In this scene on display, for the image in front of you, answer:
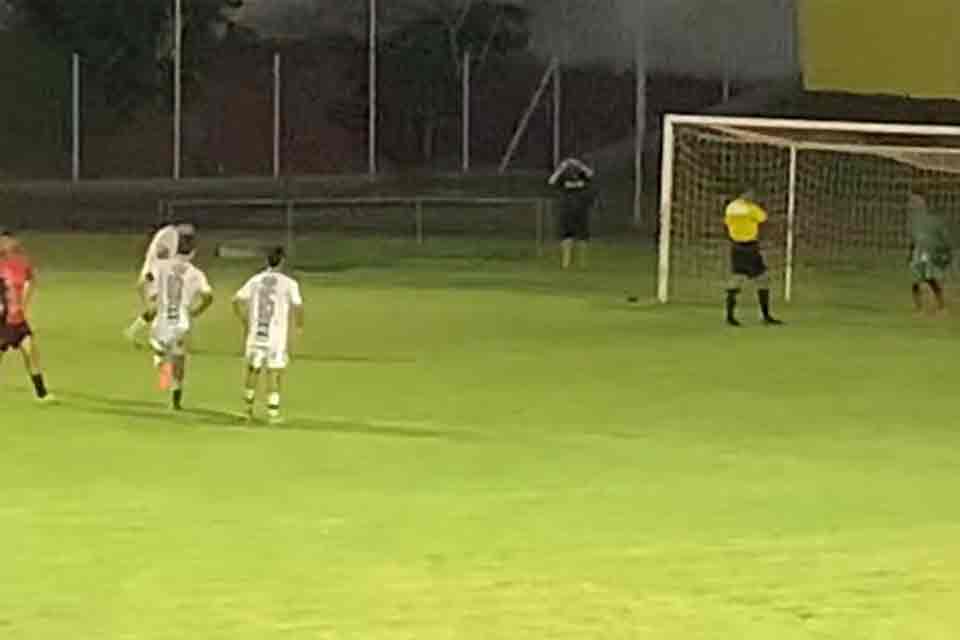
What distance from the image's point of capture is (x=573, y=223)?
39.8 m

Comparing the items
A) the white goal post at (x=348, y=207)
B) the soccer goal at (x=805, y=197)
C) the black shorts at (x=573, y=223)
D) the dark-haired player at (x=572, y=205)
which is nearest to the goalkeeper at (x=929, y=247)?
the soccer goal at (x=805, y=197)

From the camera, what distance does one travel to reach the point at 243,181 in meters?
58.2

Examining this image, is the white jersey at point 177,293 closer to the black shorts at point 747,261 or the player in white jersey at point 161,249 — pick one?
the player in white jersey at point 161,249

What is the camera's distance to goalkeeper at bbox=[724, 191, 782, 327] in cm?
2903

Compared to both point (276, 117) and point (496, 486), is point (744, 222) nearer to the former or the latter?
point (496, 486)

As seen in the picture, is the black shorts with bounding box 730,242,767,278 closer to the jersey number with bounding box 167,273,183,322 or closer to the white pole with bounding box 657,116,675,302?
the white pole with bounding box 657,116,675,302

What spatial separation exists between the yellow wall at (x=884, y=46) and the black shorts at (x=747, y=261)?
32.5 feet

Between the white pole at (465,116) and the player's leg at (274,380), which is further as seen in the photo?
the white pole at (465,116)

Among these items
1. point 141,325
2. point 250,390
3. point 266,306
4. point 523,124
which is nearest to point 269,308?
point 266,306

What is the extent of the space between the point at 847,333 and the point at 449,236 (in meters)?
22.1

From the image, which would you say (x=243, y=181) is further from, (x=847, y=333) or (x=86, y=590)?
(x=86, y=590)

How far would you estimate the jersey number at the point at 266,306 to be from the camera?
18.4m

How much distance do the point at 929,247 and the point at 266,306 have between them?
13613 mm

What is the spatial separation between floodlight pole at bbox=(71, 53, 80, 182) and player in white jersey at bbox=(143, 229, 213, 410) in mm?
37167
